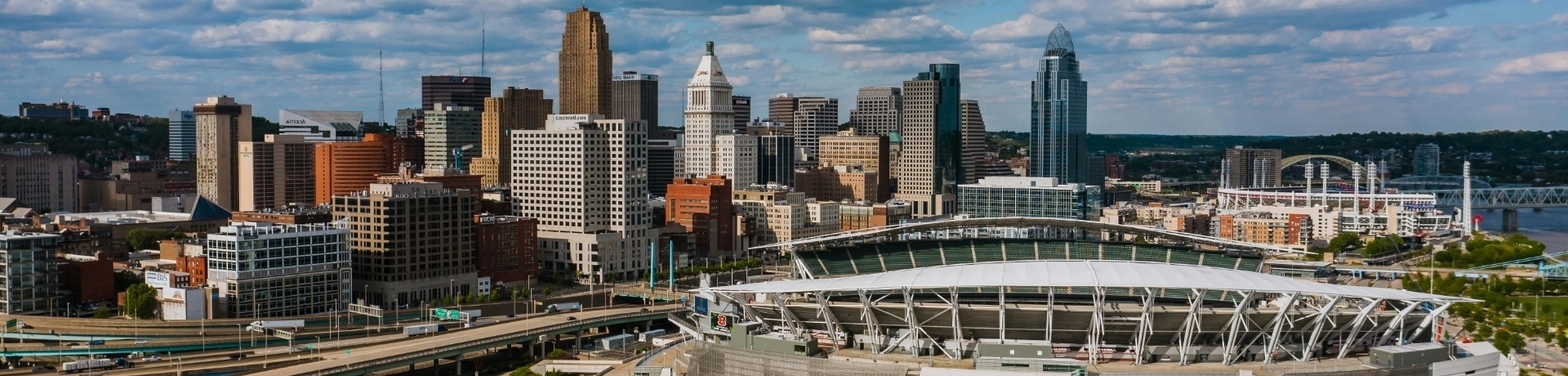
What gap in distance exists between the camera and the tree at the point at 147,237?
11344 centimetres

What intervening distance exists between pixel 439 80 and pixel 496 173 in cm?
5319

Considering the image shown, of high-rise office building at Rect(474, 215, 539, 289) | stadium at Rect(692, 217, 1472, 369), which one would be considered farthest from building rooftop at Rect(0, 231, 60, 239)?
stadium at Rect(692, 217, 1472, 369)

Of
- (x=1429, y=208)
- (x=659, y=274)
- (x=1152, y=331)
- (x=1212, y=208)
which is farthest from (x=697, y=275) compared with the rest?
(x=1429, y=208)

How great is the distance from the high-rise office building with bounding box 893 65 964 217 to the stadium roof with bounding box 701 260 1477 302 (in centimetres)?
10966

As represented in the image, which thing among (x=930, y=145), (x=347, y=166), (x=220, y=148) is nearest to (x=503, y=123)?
(x=347, y=166)

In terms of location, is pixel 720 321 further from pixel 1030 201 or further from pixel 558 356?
pixel 1030 201

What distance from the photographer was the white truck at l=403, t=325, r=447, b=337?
78506mm

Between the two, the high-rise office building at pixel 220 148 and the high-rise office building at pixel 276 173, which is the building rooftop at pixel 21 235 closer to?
the high-rise office building at pixel 276 173

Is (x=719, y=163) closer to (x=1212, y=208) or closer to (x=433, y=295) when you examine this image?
(x=1212, y=208)

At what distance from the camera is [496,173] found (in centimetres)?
14925

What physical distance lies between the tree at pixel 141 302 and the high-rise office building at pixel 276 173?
6293 centimetres

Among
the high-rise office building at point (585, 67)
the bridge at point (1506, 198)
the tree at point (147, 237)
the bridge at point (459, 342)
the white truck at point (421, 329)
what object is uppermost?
the high-rise office building at point (585, 67)

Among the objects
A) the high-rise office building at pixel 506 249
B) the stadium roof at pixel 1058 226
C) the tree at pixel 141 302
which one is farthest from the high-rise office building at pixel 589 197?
the tree at pixel 141 302

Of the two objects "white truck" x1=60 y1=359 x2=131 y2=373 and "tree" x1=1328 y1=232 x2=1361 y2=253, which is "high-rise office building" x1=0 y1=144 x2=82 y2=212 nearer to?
"white truck" x1=60 y1=359 x2=131 y2=373
